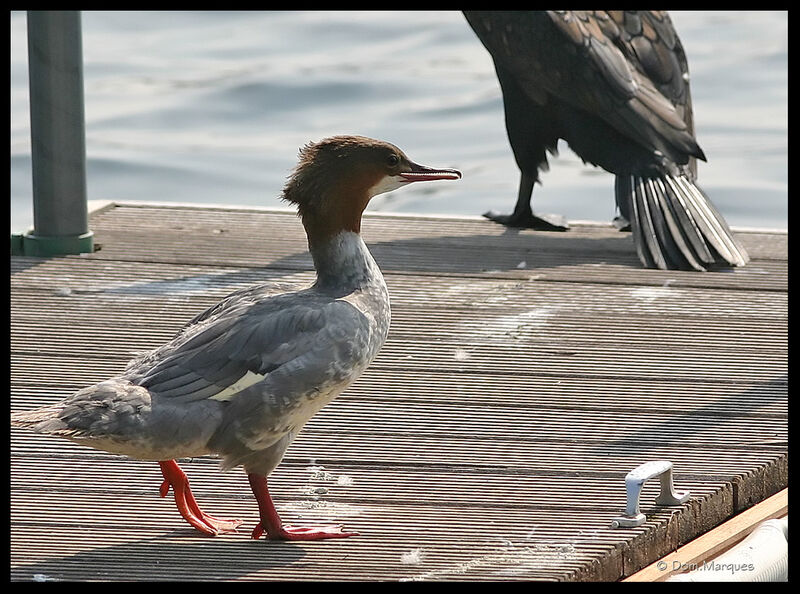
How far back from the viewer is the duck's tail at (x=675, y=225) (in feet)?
19.0

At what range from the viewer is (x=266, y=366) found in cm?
316

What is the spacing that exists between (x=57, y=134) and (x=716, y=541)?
3530mm

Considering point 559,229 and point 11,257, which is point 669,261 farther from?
point 11,257

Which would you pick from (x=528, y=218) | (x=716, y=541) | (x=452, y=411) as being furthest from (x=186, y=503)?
(x=528, y=218)

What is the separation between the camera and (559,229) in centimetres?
657

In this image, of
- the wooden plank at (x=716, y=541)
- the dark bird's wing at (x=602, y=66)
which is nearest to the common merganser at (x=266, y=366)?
the wooden plank at (x=716, y=541)

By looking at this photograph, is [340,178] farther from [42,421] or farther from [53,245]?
[53,245]

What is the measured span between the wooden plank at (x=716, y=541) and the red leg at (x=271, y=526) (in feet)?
2.24

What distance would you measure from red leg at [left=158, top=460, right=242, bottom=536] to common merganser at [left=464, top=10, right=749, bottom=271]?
9.65 feet

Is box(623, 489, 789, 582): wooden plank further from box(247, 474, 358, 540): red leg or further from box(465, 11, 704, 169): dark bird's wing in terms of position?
box(465, 11, 704, 169): dark bird's wing

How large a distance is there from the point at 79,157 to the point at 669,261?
8.01ft
